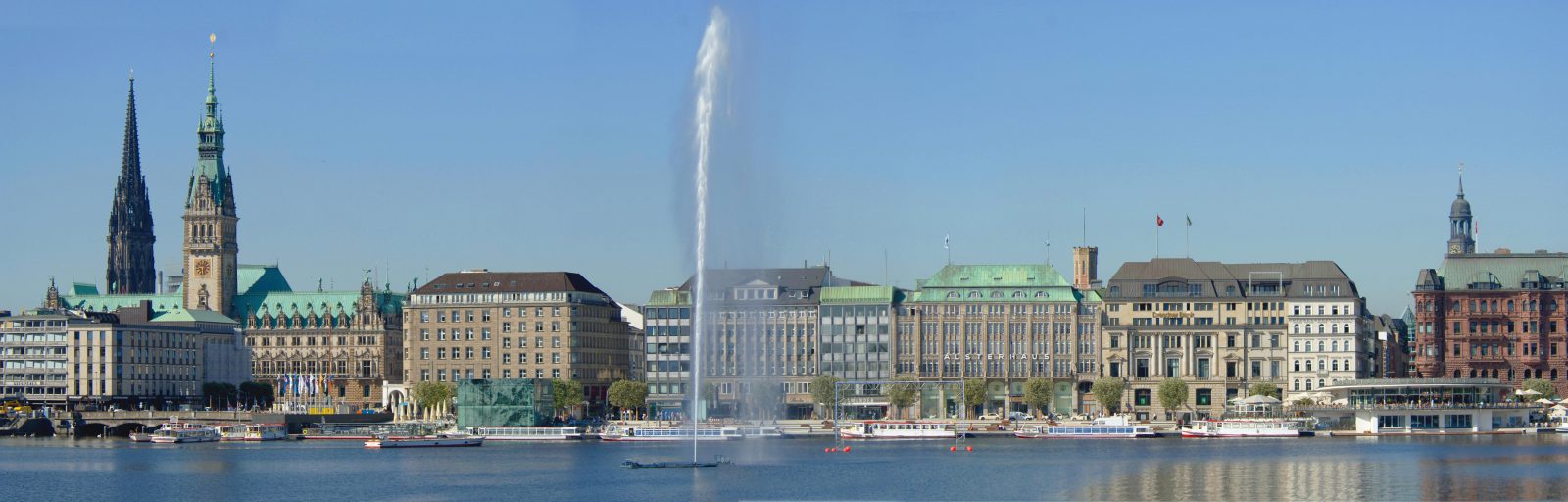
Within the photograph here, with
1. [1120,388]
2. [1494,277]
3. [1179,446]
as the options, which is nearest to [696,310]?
[1179,446]

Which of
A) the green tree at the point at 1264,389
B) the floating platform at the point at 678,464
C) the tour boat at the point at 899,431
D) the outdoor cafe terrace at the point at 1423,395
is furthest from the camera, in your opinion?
the green tree at the point at 1264,389

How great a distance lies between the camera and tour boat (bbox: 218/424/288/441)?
621ft

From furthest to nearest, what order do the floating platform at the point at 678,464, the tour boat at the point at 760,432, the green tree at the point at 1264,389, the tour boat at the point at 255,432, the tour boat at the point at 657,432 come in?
the green tree at the point at 1264,389 → the tour boat at the point at 255,432 → the tour boat at the point at 657,432 → the tour boat at the point at 760,432 → the floating platform at the point at 678,464

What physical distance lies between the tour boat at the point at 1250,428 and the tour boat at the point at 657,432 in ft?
117

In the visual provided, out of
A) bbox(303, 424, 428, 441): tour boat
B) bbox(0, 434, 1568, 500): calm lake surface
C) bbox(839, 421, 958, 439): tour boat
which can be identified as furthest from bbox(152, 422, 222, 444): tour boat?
bbox(839, 421, 958, 439): tour boat

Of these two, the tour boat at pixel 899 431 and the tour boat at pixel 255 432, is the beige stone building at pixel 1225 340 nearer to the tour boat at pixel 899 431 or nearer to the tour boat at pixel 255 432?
the tour boat at pixel 899 431

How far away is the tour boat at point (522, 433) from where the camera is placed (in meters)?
177

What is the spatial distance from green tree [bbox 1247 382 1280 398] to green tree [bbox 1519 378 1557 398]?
1989 centimetres

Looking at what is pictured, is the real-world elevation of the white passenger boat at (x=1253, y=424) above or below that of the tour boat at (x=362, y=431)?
above

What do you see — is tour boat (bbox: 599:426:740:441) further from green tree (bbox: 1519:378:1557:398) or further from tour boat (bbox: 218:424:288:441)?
green tree (bbox: 1519:378:1557:398)

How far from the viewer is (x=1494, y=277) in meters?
197

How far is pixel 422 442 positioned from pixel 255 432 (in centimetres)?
2873

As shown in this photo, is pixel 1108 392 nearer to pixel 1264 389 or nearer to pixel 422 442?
pixel 1264 389

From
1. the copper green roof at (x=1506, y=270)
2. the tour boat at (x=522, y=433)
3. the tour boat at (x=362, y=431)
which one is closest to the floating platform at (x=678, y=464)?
the tour boat at (x=522, y=433)
